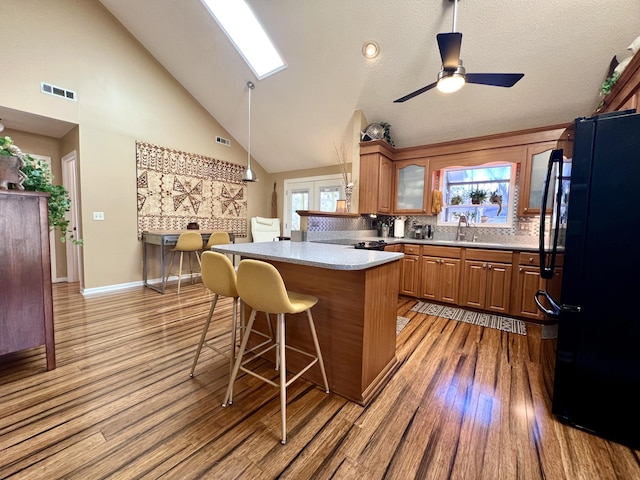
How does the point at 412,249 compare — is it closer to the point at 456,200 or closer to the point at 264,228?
the point at 456,200

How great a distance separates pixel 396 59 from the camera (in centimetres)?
313

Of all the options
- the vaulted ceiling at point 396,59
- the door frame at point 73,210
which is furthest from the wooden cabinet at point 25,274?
the vaulted ceiling at point 396,59

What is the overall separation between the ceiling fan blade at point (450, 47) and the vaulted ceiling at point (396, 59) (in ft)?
3.22

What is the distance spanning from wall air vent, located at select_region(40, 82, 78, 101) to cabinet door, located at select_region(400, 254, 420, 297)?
505cm

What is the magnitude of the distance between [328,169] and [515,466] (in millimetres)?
4989

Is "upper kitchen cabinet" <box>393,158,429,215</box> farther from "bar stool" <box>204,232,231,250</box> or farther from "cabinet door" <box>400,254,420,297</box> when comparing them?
"bar stool" <box>204,232,231,250</box>

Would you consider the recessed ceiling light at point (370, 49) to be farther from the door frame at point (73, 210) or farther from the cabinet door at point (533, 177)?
the door frame at point (73, 210)

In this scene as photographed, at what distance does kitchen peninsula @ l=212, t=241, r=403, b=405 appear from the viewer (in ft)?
5.29

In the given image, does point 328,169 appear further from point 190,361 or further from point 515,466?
point 515,466

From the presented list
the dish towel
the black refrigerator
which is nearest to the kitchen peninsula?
the black refrigerator

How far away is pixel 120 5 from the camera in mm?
3535

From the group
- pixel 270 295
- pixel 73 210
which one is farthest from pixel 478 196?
pixel 73 210

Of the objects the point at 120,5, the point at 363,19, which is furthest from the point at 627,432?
the point at 120,5

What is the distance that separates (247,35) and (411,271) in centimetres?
415
